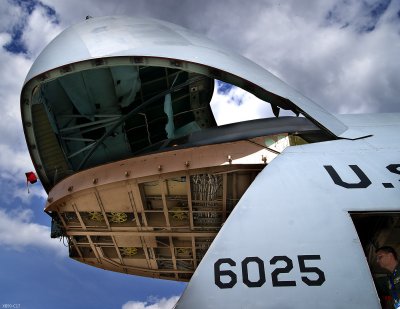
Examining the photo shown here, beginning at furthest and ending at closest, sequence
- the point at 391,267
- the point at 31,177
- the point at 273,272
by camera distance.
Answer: the point at 31,177 → the point at 391,267 → the point at 273,272

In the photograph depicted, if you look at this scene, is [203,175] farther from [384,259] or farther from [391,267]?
[391,267]

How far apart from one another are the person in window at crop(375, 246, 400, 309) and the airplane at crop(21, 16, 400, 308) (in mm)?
278

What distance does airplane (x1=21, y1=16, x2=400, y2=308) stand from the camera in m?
4.55

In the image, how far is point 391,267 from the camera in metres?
5.46

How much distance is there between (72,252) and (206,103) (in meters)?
8.19

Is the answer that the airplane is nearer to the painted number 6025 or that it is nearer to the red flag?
the painted number 6025

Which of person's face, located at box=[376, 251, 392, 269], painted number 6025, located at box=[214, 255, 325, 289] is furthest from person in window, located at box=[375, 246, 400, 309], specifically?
painted number 6025, located at box=[214, 255, 325, 289]

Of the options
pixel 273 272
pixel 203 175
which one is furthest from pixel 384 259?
pixel 203 175

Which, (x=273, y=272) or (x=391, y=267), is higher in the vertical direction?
(x=391, y=267)

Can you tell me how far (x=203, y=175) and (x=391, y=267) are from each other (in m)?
5.51

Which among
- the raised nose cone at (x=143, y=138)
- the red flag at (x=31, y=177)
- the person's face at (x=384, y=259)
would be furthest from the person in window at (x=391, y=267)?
the red flag at (x=31, y=177)

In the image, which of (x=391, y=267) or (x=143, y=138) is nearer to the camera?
(x=391, y=267)

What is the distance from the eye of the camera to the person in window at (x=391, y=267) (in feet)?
17.1

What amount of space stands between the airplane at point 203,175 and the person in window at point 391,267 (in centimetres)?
28
